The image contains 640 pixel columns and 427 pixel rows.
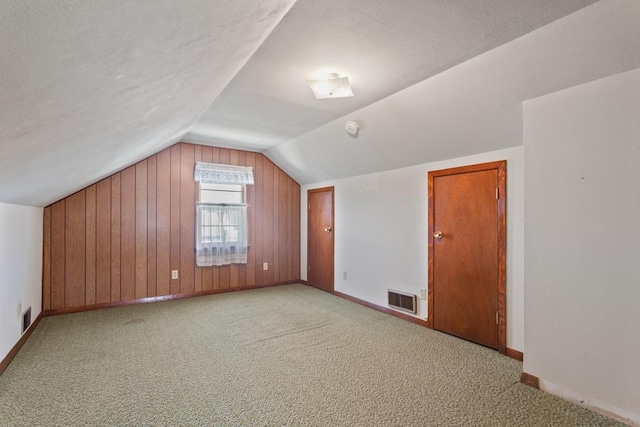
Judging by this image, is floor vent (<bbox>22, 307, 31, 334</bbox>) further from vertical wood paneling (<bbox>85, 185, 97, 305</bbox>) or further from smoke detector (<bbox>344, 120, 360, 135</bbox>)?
smoke detector (<bbox>344, 120, 360, 135</bbox>)

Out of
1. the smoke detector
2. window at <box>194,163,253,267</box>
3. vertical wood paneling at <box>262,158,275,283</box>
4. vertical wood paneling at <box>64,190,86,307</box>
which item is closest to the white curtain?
window at <box>194,163,253,267</box>

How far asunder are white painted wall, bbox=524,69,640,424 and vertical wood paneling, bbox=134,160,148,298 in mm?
4317

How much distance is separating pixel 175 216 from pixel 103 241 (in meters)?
0.90

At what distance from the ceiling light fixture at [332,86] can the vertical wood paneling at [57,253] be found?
137 inches

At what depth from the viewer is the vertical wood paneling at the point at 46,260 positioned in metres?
3.69

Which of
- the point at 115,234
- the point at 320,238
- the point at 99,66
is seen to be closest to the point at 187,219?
the point at 115,234

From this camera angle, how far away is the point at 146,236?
4.29 meters

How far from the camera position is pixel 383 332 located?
10.5 feet

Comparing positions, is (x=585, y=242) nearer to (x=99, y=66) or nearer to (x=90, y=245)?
(x=99, y=66)

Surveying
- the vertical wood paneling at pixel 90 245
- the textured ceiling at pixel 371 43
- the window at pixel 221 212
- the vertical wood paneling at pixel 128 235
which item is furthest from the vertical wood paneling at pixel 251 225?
the textured ceiling at pixel 371 43

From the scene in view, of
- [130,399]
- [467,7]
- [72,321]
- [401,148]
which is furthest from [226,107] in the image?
[72,321]

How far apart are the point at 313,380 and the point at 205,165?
11.3ft

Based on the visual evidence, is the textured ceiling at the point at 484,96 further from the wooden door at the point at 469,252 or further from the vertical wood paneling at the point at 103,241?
the vertical wood paneling at the point at 103,241

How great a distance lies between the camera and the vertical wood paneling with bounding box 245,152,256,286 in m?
5.04
